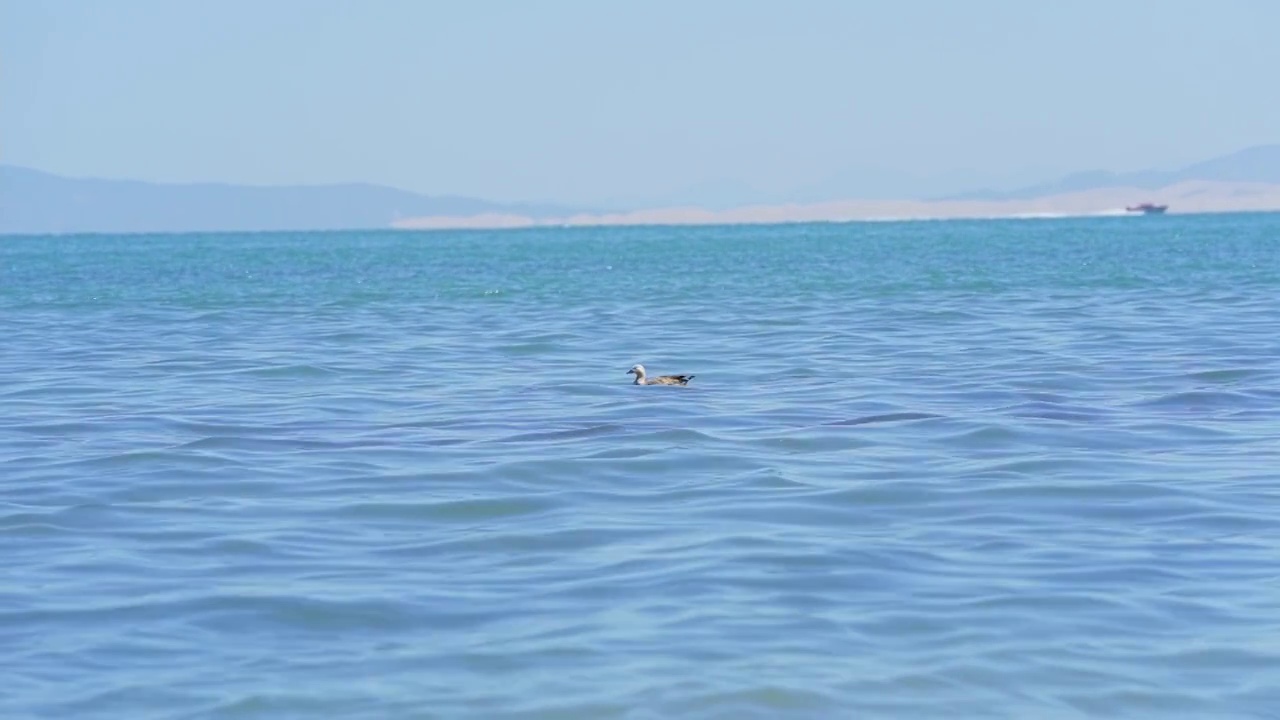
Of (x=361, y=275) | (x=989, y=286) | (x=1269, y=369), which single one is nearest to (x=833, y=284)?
(x=989, y=286)

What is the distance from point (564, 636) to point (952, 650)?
1787mm

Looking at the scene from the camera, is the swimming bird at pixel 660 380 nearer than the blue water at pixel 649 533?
No

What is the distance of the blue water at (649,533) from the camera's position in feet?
28.7

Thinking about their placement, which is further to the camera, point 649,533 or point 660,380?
point 660,380

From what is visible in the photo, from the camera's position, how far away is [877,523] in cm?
1220

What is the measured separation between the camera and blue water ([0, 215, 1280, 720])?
873 centimetres

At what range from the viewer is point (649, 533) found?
39.3 feet

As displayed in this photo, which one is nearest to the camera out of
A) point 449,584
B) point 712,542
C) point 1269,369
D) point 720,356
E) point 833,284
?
point 449,584

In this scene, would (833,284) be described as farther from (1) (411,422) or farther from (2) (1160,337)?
(1) (411,422)

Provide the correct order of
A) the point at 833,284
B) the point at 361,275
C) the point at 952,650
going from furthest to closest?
the point at 361,275 < the point at 833,284 < the point at 952,650

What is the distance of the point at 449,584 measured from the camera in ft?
34.8

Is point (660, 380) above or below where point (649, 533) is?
below

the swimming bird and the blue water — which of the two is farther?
the swimming bird

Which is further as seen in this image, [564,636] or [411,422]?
[411,422]
